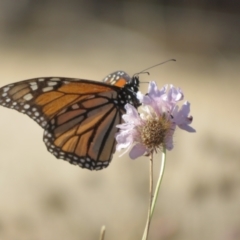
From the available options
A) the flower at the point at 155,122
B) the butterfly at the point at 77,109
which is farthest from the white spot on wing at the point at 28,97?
the flower at the point at 155,122

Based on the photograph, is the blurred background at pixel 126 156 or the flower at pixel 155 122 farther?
the blurred background at pixel 126 156

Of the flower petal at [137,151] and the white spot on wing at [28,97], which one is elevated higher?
the white spot on wing at [28,97]

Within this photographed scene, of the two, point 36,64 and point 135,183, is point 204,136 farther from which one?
point 36,64

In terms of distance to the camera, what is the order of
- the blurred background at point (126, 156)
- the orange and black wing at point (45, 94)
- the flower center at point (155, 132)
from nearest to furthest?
the flower center at point (155, 132)
the orange and black wing at point (45, 94)
the blurred background at point (126, 156)

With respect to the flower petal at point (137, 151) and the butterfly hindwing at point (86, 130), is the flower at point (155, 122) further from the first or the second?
the butterfly hindwing at point (86, 130)

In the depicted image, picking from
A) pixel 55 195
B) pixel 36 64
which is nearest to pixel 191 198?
pixel 55 195

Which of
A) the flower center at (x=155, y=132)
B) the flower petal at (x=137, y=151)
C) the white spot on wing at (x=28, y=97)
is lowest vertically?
the flower petal at (x=137, y=151)
